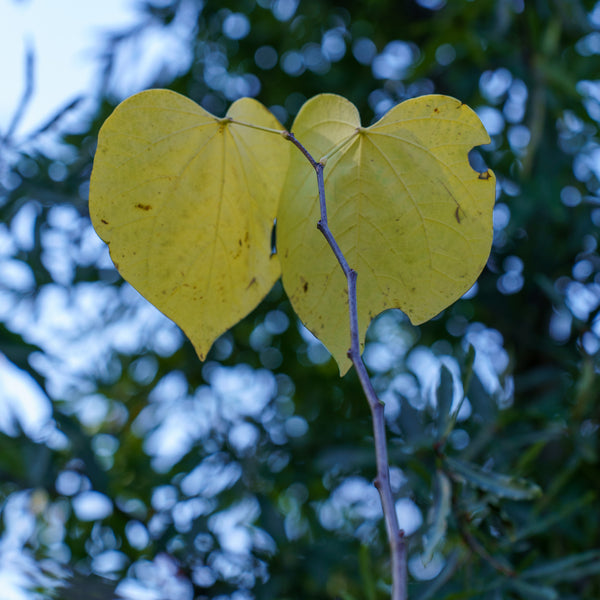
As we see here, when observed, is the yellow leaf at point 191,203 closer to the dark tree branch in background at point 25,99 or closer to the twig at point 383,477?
the twig at point 383,477

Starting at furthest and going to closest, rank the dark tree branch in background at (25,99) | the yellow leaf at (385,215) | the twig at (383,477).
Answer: the dark tree branch in background at (25,99) → the yellow leaf at (385,215) → the twig at (383,477)

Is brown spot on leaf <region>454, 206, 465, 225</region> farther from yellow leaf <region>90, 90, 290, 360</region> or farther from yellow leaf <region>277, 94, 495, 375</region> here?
yellow leaf <region>90, 90, 290, 360</region>

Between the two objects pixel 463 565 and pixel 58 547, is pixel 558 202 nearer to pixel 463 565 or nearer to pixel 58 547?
pixel 463 565

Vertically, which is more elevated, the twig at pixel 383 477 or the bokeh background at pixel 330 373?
the twig at pixel 383 477

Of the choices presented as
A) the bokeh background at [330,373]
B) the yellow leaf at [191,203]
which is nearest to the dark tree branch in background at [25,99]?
the bokeh background at [330,373]


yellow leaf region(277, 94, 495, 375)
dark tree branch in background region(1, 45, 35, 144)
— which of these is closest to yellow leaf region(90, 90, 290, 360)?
yellow leaf region(277, 94, 495, 375)
